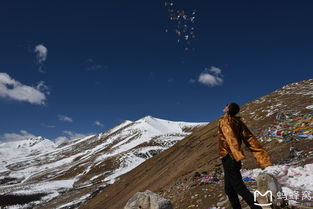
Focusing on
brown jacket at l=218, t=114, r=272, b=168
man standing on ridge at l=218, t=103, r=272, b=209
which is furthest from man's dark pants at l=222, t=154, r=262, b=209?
brown jacket at l=218, t=114, r=272, b=168

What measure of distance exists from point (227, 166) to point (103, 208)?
124ft

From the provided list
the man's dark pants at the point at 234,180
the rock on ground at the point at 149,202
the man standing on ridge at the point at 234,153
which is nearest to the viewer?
the man's dark pants at the point at 234,180

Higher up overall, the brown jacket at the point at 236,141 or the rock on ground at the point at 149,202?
the brown jacket at the point at 236,141

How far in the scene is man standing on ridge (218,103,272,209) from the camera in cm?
577

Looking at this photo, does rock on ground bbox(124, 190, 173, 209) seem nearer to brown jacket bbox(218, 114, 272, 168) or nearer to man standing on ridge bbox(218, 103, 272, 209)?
man standing on ridge bbox(218, 103, 272, 209)

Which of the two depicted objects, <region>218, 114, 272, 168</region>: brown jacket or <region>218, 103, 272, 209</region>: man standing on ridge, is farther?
<region>218, 114, 272, 168</region>: brown jacket

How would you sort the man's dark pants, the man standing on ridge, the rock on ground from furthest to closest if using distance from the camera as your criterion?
the rock on ground, the man standing on ridge, the man's dark pants

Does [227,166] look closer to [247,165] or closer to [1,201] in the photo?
[247,165]

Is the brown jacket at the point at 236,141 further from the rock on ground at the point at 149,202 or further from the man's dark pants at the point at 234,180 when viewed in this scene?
the rock on ground at the point at 149,202

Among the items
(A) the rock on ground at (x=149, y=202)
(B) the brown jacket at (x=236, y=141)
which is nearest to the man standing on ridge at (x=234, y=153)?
(B) the brown jacket at (x=236, y=141)

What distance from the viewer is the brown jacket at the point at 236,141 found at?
5.88m

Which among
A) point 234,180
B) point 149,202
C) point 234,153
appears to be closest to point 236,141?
point 234,153

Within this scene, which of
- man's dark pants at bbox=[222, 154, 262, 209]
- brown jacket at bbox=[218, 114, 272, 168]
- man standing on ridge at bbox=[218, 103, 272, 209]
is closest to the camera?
man's dark pants at bbox=[222, 154, 262, 209]

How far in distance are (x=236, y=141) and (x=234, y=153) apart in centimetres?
33
